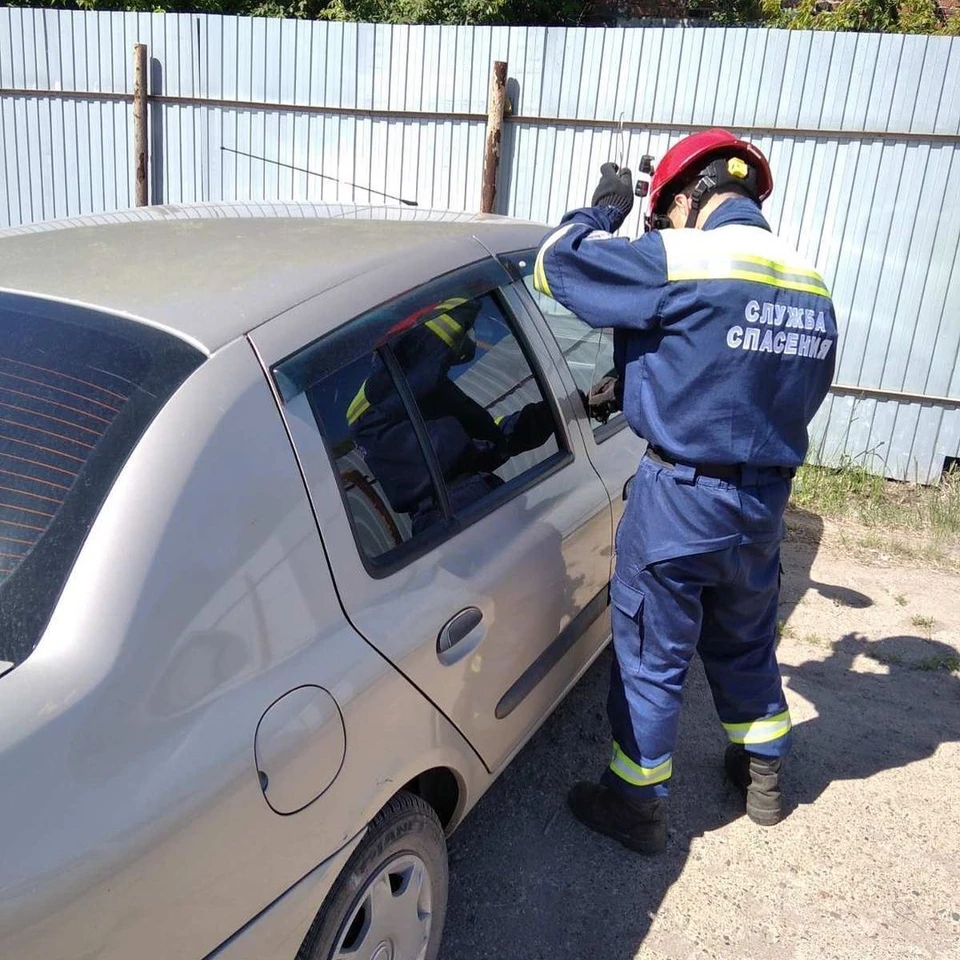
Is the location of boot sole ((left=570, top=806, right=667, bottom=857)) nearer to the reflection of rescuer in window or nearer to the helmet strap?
the reflection of rescuer in window

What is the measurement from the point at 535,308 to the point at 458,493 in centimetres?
77

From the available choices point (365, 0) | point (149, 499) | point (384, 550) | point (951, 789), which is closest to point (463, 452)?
point (384, 550)

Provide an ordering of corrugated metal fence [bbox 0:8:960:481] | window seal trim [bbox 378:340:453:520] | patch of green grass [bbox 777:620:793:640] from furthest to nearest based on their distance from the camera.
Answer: corrugated metal fence [bbox 0:8:960:481]
patch of green grass [bbox 777:620:793:640]
window seal trim [bbox 378:340:453:520]

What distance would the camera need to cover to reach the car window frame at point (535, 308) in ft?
8.52

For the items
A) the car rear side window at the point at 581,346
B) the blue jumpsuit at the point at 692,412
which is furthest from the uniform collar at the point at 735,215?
the car rear side window at the point at 581,346

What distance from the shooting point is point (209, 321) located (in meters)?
1.68

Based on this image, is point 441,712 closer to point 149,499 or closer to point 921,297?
point 149,499

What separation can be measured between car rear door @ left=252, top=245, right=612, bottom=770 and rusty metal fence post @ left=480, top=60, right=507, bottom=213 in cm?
387

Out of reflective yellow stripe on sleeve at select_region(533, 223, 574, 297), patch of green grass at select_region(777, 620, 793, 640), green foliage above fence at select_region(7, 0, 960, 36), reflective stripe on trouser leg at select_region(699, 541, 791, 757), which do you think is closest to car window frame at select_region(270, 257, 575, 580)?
reflective yellow stripe on sleeve at select_region(533, 223, 574, 297)

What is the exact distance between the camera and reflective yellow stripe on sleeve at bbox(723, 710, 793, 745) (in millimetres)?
2770

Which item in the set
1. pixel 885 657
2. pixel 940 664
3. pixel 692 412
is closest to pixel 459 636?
pixel 692 412

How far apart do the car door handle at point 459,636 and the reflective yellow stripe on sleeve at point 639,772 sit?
803mm

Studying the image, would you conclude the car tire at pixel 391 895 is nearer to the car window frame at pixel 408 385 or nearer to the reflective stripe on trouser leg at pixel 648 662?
the car window frame at pixel 408 385

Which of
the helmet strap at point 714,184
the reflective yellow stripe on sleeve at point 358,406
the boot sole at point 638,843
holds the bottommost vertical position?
the boot sole at point 638,843
